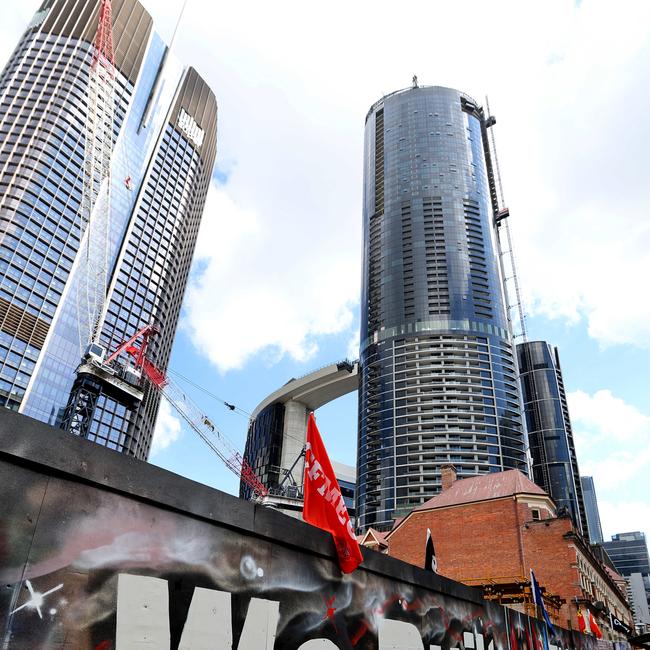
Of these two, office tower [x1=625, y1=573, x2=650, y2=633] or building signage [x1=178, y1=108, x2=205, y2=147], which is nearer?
office tower [x1=625, y1=573, x2=650, y2=633]

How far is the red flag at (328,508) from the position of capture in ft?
33.1

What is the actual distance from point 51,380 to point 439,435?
8957cm

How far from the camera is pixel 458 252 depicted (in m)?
159

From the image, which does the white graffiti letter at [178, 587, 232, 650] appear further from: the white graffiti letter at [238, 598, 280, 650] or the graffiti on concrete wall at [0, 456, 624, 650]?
the white graffiti letter at [238, 598, 280, 650]

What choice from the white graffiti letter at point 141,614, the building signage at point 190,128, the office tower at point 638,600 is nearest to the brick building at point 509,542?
the white graffiti letter at point 141,614

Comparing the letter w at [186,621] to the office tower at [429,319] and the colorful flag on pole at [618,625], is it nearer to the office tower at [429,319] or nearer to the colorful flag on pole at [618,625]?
the colorful flag on pole at [618,625]

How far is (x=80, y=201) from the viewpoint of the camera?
130m

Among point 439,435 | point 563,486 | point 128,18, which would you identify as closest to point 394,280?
point 439,435

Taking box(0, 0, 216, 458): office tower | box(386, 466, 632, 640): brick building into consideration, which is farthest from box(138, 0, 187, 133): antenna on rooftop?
box(386, 466, 632, 640): brick building

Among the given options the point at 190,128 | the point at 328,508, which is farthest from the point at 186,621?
the point at 190,128

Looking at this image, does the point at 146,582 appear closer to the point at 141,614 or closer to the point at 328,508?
the point at 141,614

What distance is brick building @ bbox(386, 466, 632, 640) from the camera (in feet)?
136

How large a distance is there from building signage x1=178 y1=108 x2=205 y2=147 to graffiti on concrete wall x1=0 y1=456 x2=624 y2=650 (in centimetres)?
17912

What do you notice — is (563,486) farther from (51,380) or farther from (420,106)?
(51,380)
